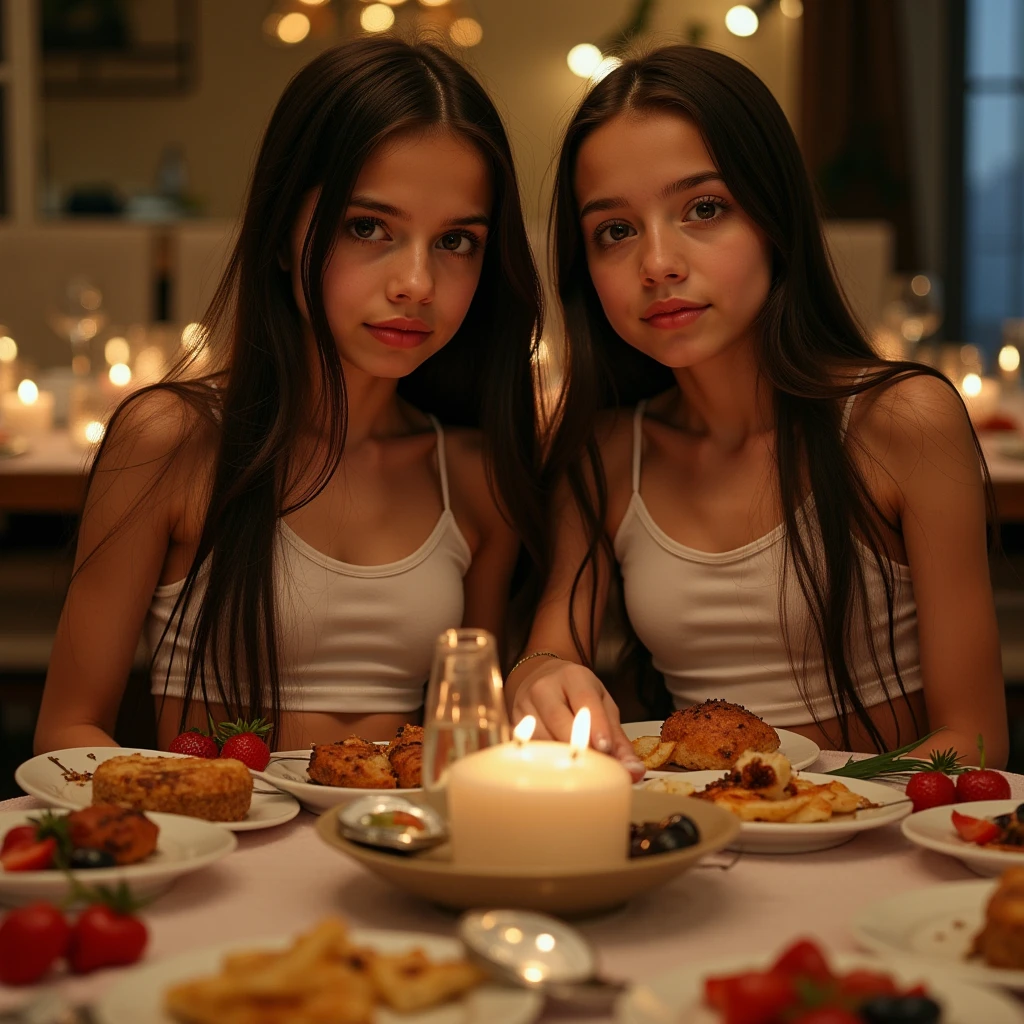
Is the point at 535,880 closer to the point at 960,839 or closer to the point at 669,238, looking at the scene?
the point at 960,839

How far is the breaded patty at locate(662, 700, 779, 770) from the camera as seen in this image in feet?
4.48

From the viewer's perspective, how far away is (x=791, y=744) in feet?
A: 4.76

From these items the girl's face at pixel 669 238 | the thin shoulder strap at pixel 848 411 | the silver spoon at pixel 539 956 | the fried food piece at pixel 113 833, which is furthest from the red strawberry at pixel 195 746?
the thin shoulder strap at pixel 848 411

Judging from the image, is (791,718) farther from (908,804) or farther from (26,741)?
(26,741)

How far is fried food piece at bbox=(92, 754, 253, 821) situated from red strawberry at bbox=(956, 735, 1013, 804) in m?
0.61

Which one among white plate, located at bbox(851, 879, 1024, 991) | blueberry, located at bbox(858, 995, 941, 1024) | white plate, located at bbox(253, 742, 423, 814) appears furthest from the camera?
white plate, located at bbox(253, 742, 423, 814)

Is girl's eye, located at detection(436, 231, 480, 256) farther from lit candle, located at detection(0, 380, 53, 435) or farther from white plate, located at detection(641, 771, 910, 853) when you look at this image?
lit candle, located at detection(0, 380, 53, 435)

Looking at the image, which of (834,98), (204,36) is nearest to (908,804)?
(834,98)

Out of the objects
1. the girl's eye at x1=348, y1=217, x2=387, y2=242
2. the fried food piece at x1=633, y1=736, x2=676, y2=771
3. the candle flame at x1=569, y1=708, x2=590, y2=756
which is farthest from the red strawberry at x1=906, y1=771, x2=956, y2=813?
the girl's eye at x1=348, y1=217, x2=387, y2=242

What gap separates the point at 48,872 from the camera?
3.20 feet

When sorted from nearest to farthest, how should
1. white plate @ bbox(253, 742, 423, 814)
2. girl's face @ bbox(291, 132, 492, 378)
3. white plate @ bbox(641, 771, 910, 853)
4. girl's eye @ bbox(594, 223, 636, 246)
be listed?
1. white plate @ bbox(641, 771, 910, 853)
2. white plate @ bbox(253, 742, 423, 814)
3. girl's face @ bbox(291, 132, 492, 378)
4. girl's eye @ bbox(594, 223, 636, 246)

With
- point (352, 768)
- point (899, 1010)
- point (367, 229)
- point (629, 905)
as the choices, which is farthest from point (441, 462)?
point (899, 1010)

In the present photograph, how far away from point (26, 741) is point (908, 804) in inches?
137

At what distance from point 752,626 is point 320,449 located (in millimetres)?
621
